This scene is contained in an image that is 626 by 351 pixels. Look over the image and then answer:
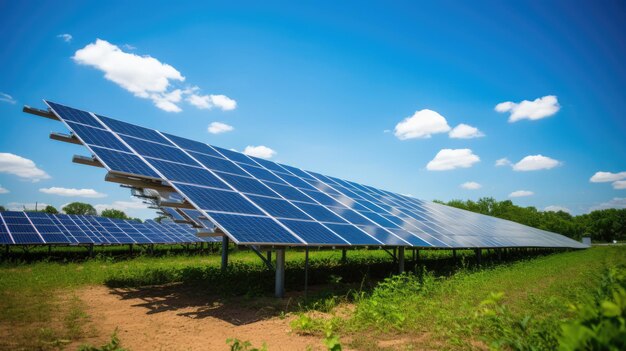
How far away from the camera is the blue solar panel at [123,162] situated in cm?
934

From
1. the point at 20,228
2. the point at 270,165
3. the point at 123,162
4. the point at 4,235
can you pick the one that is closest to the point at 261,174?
the point at 270,165

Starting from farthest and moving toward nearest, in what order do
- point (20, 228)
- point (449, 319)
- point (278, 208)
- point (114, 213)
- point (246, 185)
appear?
1. point (114, 213)
2. point (20, 228)
3. point (246, 185)
4. point (278, 208)
5. point (449, 319)

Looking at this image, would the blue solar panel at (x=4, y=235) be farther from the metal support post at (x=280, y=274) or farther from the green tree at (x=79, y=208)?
the green tree at (x=79, y=208)

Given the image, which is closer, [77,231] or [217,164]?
[217,164]

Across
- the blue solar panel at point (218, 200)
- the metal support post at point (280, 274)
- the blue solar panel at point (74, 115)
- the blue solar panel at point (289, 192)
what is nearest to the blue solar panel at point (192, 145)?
the blue solar panel at point (74, 115)

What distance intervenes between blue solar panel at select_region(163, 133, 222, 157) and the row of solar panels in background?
14.4 m

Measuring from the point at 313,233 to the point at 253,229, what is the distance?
2127mm

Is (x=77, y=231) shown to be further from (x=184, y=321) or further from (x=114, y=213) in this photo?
(x=114, y=213)

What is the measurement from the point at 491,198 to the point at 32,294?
137 m

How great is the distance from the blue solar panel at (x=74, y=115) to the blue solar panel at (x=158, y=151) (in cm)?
115

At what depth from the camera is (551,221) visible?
123 m

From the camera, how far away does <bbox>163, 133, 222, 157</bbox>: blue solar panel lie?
14377 millimetres

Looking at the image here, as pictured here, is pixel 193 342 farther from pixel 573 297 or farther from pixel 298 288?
pixel 573 297

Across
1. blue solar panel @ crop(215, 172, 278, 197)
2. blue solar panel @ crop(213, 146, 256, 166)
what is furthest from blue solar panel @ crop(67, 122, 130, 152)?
blue solar panel @ crop(213, 146, 256, 166)
